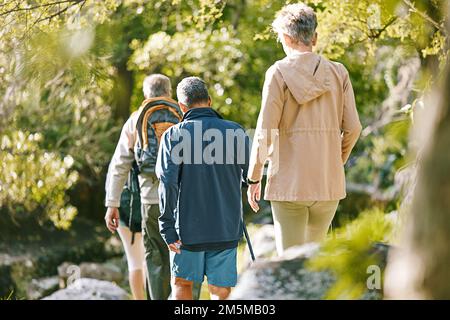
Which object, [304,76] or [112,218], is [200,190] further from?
[112,218]

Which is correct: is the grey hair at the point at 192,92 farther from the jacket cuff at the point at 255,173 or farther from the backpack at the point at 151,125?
the backpack at the point at 151,125

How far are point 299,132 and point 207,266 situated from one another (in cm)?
83

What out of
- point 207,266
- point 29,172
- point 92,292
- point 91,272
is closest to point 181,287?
point 207,266

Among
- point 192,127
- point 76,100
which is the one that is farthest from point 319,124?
point 76,100

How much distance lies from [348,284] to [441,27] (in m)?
3.04

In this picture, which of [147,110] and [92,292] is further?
[92,292]

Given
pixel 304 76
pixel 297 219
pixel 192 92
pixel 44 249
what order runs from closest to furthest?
pixel 304 76 < pixel 297 219 < pixel 192 92 < pixel 44 249

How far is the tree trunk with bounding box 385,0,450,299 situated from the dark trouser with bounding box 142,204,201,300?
127 inches

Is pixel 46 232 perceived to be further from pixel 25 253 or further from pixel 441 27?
pixel 441 27

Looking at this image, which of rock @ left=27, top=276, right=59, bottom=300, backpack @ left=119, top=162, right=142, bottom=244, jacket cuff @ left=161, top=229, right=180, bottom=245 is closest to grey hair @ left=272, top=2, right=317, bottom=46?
jacket cuff @ left=161, top=229, right=180, bottom=245

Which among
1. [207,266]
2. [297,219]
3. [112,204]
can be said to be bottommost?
[207,266]

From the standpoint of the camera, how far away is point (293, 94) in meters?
4.35

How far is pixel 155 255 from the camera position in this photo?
5.74m

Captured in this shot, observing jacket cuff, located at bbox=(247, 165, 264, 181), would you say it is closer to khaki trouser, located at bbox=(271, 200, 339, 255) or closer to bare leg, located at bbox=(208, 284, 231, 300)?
khaki trouser, located at bbox=(271, 200, 339, 255)
